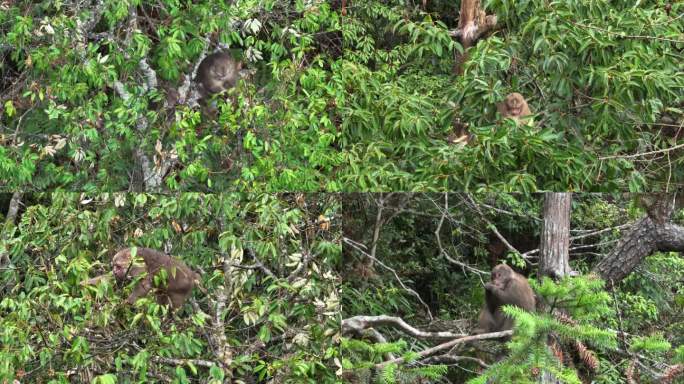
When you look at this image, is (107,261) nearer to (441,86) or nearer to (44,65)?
(44,65)

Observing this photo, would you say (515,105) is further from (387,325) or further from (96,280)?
(96,280)

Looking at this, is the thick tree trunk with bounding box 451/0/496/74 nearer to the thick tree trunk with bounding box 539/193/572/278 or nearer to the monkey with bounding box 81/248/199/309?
the thick tree trunk with bounding box 539/193/572/278

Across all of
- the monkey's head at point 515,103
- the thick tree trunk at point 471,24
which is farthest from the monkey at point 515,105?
the thick tree trunk at point 471,24

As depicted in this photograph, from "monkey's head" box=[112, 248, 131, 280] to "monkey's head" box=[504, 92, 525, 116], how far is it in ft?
10.8

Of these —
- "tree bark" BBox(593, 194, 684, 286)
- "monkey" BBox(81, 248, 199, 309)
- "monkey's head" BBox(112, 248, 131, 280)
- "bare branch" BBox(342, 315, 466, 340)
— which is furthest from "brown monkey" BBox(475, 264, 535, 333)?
"monkey's head" BBox(112, 248, 131, 280)

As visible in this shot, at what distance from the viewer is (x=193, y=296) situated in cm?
414

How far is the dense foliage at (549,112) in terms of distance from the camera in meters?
5.39

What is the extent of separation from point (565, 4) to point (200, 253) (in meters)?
2.85

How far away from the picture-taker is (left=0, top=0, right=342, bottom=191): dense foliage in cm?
638

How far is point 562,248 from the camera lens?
12.5 feet

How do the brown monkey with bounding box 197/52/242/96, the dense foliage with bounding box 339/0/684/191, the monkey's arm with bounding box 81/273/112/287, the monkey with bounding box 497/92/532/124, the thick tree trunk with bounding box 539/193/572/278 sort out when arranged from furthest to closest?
1. the brown monkey with bounding box 197/52/242/96
2. the monkey with bounding box 497/92/532/124
3. the dense foliage with bounding box 339/0/684/191
4. the monkey's arm with bounding box 81/273/112/287
5. the thick tree trunk with bounding box 539/193/572/278

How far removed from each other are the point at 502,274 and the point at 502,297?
0.13m

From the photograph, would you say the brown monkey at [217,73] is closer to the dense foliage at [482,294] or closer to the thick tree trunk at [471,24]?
the thick tree trunk at [471,24]

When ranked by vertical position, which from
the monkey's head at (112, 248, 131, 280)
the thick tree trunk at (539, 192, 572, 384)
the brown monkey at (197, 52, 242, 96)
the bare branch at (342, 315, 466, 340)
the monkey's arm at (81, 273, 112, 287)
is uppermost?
the thick tree trunk at (539, 192, 572, 384)
